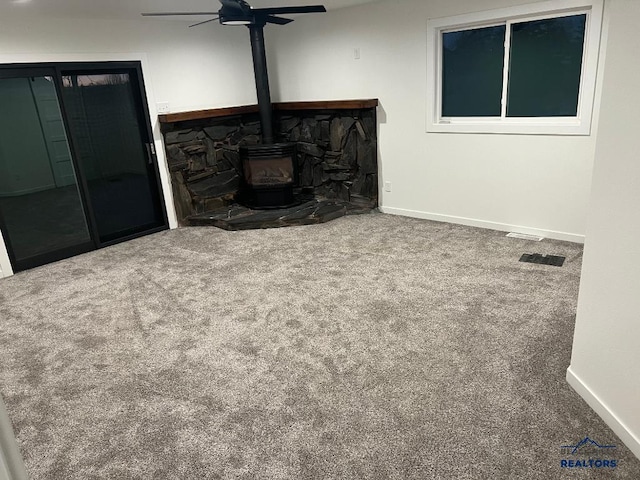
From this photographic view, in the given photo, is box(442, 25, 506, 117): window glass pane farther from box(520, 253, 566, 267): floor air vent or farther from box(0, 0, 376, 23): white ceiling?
box(520, 253, 566, 267): floor air vent

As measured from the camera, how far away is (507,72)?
408cm

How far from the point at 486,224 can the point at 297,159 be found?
2443 millimetres

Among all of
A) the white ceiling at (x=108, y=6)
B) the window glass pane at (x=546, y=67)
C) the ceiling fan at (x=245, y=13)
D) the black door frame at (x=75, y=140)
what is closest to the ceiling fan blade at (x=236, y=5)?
the ceiling fan at (x=245, y=13)

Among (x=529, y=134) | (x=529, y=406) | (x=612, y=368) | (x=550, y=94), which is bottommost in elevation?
(x=529, y=406)

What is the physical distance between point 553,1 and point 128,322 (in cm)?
408

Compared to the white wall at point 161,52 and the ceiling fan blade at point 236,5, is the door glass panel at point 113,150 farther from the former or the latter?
the ceiling fan blade at point 236,5

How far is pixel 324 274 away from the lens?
3658 mm

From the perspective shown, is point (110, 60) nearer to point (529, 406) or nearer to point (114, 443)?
point (114, 443)

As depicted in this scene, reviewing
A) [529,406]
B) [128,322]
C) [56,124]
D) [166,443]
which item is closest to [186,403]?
[166,443]

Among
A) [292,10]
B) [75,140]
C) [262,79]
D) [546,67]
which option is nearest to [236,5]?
[292,10]

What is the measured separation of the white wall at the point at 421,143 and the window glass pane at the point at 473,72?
24cm

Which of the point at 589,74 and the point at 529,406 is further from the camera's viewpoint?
the point at 589,74

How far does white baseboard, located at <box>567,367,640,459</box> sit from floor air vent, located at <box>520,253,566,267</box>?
1.58m

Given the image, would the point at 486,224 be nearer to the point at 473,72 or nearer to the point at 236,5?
the point at 473,72
